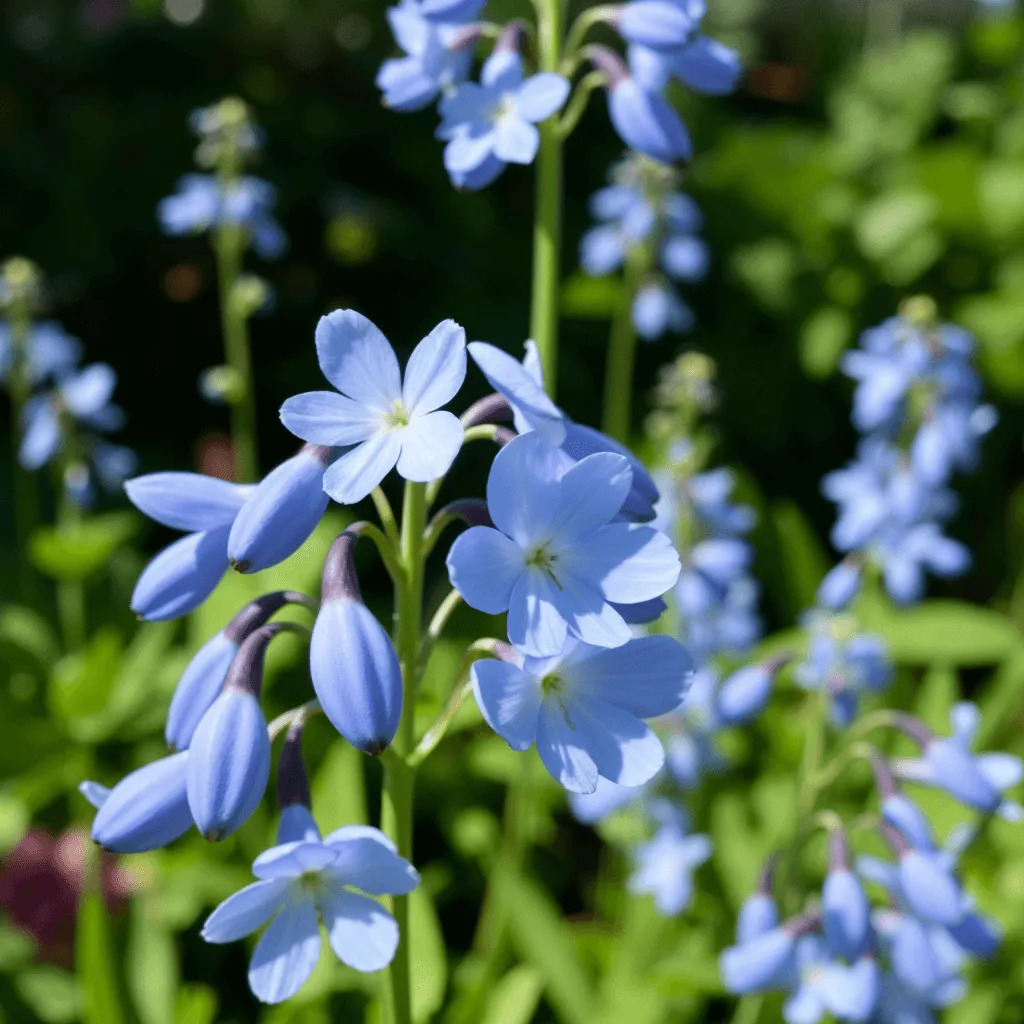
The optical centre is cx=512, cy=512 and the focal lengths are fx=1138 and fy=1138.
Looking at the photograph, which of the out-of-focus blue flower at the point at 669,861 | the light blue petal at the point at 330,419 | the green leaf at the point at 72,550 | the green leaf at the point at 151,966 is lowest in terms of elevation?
the out-of-focus blue flower at the point at 669,861

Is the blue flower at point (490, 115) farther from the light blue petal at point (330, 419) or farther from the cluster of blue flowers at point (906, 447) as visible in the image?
the cluster of blue flowers at point (906, 447)

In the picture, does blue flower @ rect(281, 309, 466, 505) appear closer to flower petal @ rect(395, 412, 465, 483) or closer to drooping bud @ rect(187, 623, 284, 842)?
flower petal @ rect(395, 412, 465, 483)

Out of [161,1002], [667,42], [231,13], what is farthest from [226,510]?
[231,13]

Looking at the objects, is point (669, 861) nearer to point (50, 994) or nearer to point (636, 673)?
point (50, 994)

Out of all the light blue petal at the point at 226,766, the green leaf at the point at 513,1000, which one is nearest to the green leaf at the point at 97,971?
the green leaf at the point at 513,1000

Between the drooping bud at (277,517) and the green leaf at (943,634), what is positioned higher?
the drooping bud at (277,517)

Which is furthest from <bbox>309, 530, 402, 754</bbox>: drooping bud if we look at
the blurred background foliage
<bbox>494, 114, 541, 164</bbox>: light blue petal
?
the blurred background foliage
